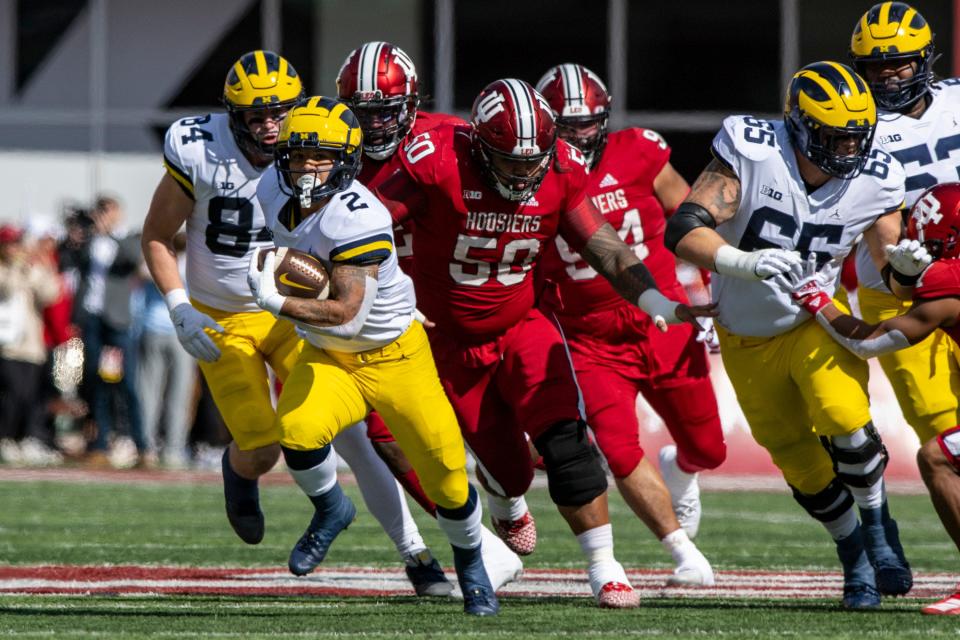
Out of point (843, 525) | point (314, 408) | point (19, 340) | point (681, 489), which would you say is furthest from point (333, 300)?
point (19, 340)

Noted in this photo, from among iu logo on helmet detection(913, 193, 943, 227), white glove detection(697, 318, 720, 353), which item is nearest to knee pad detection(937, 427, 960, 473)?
iu logo on helmet detection(913, 193, 943, 227)

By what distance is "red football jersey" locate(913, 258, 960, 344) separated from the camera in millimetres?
5871

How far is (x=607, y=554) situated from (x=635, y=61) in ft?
44.6

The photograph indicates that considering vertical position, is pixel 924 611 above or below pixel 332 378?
below

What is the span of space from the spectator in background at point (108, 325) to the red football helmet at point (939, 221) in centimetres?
825

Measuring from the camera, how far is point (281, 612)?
5.96 metres

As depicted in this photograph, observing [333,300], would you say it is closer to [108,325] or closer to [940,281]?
[940,281]

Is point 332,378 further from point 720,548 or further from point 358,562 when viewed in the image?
point 720,548

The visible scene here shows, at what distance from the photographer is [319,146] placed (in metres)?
5.78

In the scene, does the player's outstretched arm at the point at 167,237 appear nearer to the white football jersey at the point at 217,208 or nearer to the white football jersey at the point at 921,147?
the white football jersey at the point at 217,208

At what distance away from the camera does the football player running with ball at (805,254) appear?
5.89 metres

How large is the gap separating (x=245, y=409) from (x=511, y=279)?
1252 mm

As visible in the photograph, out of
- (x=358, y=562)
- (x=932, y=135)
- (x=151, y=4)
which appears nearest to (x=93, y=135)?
(x=151, y=4)

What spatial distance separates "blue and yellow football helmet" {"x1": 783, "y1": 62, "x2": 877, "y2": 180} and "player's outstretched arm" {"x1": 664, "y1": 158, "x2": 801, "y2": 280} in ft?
0.98
